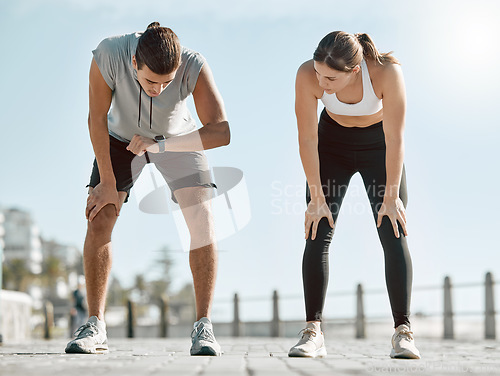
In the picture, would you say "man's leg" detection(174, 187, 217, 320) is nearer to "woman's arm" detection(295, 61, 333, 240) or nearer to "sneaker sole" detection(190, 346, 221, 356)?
"sneaker sole" detection(190, 346, 221, 356)

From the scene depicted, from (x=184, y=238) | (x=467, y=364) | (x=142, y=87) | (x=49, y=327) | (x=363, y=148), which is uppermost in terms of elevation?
(x=142, y=87)

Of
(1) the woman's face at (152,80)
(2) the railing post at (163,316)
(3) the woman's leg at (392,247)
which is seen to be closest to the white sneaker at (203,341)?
(3) the woman's leg at (392,247)

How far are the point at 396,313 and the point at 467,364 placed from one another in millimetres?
537

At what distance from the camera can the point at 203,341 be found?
402 cm

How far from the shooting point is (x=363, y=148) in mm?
4379

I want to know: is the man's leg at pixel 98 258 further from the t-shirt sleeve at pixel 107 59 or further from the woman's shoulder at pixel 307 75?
the woman's shoulder at pixel 307 75

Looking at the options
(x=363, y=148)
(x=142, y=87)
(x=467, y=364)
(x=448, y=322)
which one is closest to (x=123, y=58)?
(x=142, y=87)

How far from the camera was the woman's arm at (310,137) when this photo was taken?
4.21m

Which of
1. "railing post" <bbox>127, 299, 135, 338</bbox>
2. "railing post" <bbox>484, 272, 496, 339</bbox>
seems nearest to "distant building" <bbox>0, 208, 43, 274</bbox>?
"railing post" <bbox>127, 299, 135, 338</bbox>

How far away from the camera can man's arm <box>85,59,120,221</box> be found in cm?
437

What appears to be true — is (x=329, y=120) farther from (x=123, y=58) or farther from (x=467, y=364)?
(x=467, y=364)

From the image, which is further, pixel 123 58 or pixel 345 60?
pixel 123 58

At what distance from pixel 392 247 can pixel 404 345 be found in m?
0.54

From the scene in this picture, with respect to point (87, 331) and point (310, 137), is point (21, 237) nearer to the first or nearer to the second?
point (87, 331)
